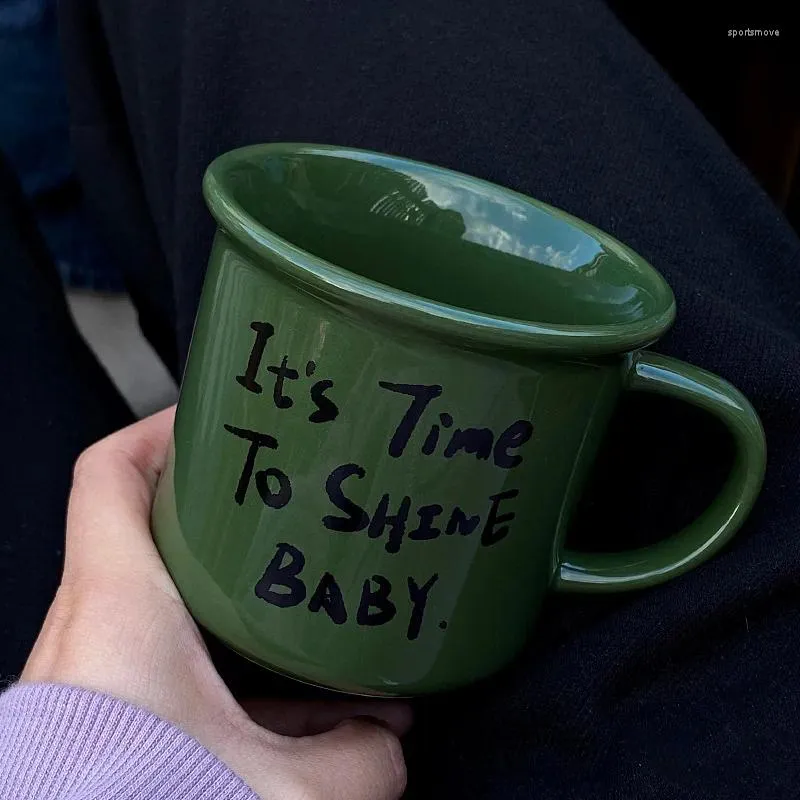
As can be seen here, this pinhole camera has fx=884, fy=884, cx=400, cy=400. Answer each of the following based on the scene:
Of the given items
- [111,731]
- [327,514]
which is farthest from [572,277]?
[111,731]

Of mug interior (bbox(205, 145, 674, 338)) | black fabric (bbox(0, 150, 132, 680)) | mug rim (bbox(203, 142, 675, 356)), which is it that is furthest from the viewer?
black fabric (bbox(0, 150, 132, 680))

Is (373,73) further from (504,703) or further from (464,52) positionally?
(504,703)

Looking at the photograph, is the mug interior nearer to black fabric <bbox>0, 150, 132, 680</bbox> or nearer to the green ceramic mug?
the green ceramic mug

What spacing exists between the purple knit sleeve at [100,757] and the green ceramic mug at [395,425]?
0.18 ft

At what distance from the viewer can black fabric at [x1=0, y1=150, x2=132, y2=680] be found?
67cm

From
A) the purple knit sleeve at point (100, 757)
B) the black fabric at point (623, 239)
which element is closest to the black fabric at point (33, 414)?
the black fabric at point (623, 239)

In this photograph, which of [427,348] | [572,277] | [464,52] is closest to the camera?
[427,348]

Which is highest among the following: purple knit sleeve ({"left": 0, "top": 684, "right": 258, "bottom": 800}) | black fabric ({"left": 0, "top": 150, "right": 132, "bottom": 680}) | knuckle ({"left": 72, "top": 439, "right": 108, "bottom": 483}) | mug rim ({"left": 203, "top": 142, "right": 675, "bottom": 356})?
mug rim ({"left": 203, "top": 142, "right": 675, "bottom": 356})

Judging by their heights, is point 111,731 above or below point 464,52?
below

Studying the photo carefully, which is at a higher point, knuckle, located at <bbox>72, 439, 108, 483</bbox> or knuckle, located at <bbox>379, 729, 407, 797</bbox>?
knuckle, located at <bbox>72, 439, 108, 483</bbox>

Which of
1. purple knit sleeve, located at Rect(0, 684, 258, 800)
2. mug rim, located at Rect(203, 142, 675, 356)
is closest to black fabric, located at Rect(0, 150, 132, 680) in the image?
purple knit sleeve, located at Rect(0, 684, 258, 800)

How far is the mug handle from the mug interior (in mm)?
42

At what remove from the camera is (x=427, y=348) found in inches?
14.1

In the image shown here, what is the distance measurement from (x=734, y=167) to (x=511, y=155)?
15 cm
